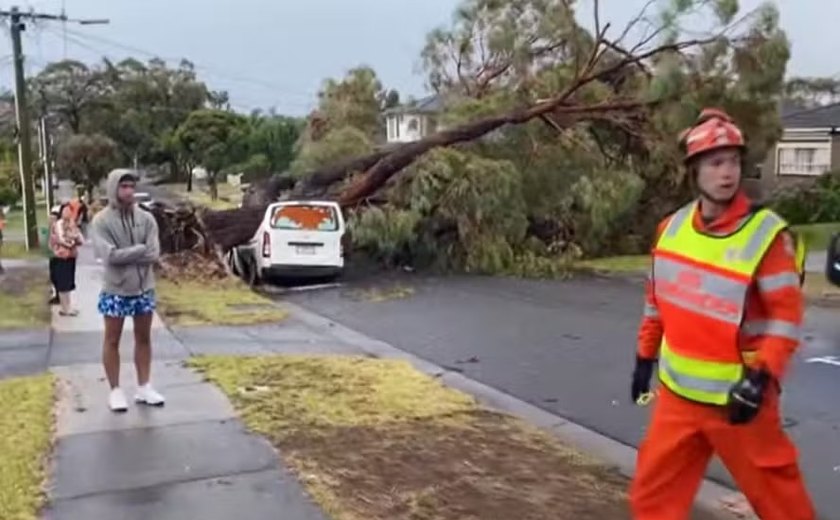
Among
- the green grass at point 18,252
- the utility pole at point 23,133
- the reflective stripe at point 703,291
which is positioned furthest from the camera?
the utility pole at point 23,133

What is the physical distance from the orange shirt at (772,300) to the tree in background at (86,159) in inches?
2136

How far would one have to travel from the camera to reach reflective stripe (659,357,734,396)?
3482 mm

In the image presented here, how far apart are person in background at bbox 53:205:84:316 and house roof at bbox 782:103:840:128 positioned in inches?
1191

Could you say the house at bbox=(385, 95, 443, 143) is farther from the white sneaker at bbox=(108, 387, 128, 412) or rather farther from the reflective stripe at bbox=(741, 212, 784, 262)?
the reflective stripe at bbox=(741, 212, 784, 262)

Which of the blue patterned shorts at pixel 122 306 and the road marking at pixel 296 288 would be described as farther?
the road marking at pixel 296 288

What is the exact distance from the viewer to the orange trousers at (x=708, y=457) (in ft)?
Answer: 11.4

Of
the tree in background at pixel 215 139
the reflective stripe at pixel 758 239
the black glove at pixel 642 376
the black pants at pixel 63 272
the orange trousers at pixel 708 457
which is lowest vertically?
the black pants at pixel 63 272

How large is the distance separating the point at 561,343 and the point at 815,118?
31.1 metres

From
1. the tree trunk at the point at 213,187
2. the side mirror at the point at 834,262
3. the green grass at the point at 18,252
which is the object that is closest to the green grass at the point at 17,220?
the green grass at the point at 18,252

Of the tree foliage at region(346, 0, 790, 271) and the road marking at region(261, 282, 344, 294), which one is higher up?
the tree foliage at region(346, 0, 790, 271)

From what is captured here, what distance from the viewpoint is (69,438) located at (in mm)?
6141

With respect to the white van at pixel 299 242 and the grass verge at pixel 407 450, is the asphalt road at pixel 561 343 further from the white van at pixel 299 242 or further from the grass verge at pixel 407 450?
the grass verge at pixel 407 450

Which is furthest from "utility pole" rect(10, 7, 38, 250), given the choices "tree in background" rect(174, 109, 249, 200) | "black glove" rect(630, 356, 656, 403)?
"tree in background" rect(174, 109, 249, 200)

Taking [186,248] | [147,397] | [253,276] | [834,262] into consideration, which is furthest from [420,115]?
[147,397]
